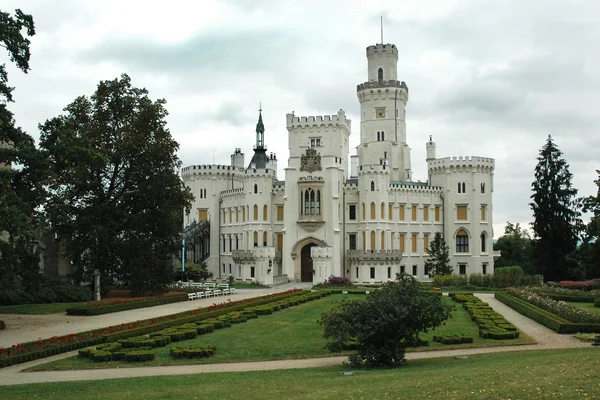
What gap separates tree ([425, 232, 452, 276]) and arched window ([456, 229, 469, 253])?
183cm

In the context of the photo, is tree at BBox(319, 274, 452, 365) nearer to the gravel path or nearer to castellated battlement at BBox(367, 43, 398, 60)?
the gravel path

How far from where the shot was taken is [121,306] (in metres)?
39.1

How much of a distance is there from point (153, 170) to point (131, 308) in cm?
1141

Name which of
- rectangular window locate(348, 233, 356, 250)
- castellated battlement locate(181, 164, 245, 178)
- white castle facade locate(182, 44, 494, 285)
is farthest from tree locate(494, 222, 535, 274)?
castellated battlement locate(181, 164, 245, 178)

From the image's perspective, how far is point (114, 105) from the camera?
4700 centimetres

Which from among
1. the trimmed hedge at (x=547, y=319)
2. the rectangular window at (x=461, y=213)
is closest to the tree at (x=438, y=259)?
the rectangular window at (x=461, y=213)

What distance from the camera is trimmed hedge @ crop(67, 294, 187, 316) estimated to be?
119ft

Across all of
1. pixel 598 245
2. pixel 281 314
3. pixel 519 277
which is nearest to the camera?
pixel 281 314

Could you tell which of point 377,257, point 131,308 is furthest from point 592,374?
point 377,257

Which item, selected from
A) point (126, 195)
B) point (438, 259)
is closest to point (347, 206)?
point (438, 259)

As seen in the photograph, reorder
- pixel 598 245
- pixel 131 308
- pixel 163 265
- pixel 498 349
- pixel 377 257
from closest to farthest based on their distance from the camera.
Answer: pixel 498 349, pixel 131 308, pixel 163 265, pixel 598 245, pixel 377 257

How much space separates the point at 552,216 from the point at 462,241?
954 centimetres

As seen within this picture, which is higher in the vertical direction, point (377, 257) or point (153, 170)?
point (153, 170)

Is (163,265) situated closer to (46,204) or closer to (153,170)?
(153,170)
